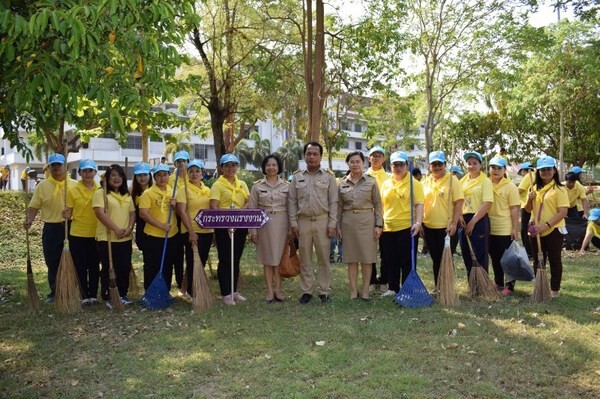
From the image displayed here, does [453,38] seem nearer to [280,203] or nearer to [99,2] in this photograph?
[280,203]

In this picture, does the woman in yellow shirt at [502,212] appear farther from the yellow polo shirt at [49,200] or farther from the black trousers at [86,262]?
the yellow polo shirt at [49,200]

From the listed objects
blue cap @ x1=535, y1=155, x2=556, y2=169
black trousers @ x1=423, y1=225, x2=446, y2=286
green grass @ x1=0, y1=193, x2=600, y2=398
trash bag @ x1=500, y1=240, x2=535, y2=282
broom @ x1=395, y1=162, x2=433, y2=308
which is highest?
blue cap @ x1=535, y1=155, x2=556, y2=169

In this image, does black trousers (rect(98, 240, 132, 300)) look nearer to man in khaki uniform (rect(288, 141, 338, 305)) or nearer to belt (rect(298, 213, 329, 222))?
man in khaki uniform (rect(288, 141, 338, 305))

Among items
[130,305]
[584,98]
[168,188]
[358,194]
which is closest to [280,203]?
[358,194]

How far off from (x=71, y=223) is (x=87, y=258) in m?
0.48

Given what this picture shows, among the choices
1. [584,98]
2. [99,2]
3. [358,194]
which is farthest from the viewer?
[584,98]

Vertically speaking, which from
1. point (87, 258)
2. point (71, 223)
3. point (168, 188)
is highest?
point (168, 188)

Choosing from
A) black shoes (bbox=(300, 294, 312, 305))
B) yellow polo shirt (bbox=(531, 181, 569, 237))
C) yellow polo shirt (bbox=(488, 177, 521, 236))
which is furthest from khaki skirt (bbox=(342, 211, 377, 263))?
yellow polo shirt (bbox=(531, 181, 569, 237))

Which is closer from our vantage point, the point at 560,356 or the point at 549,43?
the point at 560,356

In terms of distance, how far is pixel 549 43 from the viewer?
16312 millimetres

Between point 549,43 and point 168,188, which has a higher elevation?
point 549,43

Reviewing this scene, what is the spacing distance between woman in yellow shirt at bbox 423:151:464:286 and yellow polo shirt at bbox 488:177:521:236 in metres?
0.58

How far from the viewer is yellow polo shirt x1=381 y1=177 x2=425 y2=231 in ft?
21.2

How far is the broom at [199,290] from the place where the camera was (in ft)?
20.7
